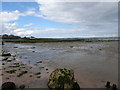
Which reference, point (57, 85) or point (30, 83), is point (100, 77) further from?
point (30, 83)

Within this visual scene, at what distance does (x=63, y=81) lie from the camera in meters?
6.91

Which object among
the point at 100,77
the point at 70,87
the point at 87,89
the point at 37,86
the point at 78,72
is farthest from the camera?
the point at 78,72

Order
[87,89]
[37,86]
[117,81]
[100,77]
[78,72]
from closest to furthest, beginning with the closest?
[87,89] < [37,86] < [117,81] < [100,77] < [78,72]

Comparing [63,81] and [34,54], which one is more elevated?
[63,81]

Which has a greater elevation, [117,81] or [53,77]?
[53,77]

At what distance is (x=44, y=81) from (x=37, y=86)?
832 millimetres

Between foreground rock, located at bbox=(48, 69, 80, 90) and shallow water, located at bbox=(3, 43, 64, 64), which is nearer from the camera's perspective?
foreground rock, located at bbox=(48, 69, 80, 90)

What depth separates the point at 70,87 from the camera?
21.8ft

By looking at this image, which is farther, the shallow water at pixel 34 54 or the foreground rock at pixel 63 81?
the shallow water at pixel 34 54

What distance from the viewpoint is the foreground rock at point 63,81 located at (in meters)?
6.76

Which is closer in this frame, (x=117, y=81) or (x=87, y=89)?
(x=87, y=89)

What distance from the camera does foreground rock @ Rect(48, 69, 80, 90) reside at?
→ 676 cm

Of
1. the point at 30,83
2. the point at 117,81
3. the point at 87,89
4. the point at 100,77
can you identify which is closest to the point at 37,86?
the point at 30,83

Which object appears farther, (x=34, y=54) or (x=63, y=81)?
(x=34, y=54)
